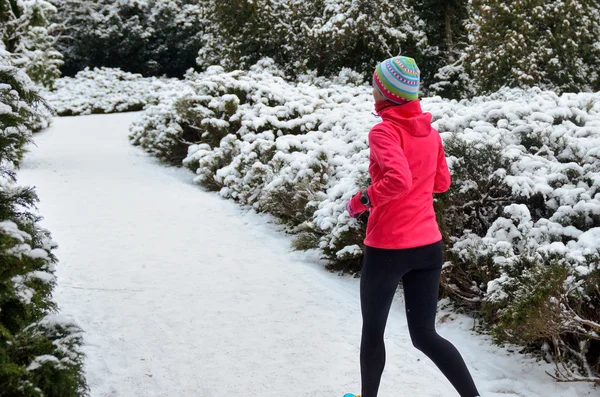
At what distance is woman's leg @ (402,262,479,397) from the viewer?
2678 millimetres

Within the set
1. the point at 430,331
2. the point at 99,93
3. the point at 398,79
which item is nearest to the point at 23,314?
the point at 430,331

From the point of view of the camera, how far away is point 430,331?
2.72m

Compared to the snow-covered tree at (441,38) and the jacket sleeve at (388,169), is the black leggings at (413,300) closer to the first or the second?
the jacket sleeve at (388,169)

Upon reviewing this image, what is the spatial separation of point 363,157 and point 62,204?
4.36m

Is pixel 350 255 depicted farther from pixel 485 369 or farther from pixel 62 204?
pixel 62 204

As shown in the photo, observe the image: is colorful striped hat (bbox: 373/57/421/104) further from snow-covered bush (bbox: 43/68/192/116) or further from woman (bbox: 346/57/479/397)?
snow-covered bush (bbox: 43/68/192/116)

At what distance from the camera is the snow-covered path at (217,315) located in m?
3.48

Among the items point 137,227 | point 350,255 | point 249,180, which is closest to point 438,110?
point 350,255

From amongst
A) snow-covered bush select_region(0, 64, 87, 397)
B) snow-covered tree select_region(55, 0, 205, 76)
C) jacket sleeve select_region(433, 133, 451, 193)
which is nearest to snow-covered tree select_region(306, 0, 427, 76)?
jacket sleeve select_region(433, 133, 451, 193)

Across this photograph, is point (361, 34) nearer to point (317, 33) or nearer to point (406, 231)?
point (317, 33)

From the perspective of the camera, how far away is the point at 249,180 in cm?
816

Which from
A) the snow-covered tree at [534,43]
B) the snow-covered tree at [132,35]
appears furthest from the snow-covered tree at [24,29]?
the snow-covered tree at [132,35]

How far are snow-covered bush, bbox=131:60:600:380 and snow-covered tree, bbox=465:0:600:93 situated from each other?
4.25 m

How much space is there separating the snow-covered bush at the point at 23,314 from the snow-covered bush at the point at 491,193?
2416 mm
